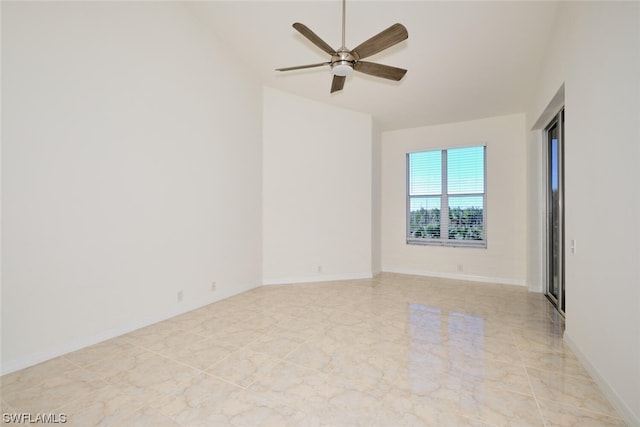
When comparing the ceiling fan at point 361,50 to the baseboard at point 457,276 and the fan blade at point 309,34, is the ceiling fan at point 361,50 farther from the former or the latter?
the baseboard at point 457,276

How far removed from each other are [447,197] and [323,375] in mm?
4780

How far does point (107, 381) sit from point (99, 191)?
1615 mm

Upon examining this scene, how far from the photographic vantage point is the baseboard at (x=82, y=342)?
2195 mm

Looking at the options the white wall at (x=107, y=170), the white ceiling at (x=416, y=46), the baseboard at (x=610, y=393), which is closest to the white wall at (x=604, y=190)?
the baseboard at (x=610, y=393)

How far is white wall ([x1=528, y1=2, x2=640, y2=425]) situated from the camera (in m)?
1.68

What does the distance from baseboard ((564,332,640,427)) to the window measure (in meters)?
3.38

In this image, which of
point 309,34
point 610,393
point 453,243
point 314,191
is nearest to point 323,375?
point 610,393

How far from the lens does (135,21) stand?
9.73 ft

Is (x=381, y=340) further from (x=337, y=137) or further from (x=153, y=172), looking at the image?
(x=337, y=137)

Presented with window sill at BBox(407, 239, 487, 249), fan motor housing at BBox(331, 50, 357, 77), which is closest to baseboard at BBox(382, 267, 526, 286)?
window sill at BBox(407, 239, 487, 249)

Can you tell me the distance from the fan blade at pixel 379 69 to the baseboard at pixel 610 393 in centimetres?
291

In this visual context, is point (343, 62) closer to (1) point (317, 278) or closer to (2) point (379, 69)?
(2) point (379, 69)

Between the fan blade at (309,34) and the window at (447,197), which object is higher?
the fan blade at (309,34)

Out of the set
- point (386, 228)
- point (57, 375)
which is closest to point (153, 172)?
point (57, 375)
